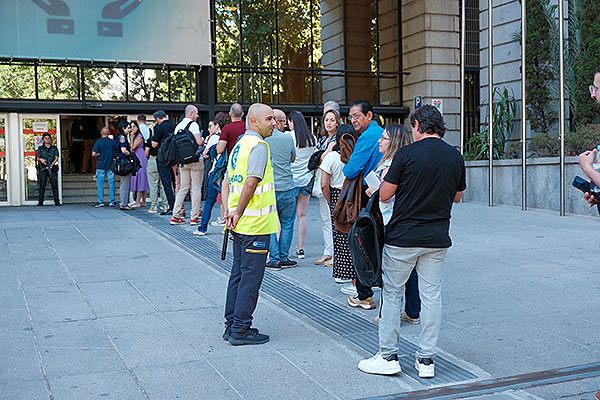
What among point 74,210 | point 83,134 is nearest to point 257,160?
point 74,210

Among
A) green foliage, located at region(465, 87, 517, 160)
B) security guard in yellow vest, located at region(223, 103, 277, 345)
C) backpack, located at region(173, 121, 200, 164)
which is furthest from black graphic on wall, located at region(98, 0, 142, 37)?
security guard in yellow vest, located at region(223, 103, 277, 345)

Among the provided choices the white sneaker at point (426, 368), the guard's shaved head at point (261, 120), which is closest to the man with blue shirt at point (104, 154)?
the guard's shaved head at point (261, 120)

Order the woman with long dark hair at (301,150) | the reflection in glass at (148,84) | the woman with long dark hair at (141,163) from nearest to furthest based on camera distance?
the woman with long dark hair at (301,150) → the woman with long dark hair at (141,163) → the reflection in glass at (148,84)

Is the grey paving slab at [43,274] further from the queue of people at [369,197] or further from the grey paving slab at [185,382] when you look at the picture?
the grey paving slab at [185,382]

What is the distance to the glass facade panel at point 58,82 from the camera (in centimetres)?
1677

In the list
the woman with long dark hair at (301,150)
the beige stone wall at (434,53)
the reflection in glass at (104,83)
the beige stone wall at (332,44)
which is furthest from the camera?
the beige stone wall at (332,44)

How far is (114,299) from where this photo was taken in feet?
21.6

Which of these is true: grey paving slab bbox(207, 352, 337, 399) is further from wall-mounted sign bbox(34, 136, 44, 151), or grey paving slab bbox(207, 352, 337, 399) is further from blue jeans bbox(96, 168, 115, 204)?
wall-mounted sign bbox(34, 136, 44, 151)

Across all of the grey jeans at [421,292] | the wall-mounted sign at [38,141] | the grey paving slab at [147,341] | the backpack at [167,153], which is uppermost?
the wall-mounted sign at [38,141]

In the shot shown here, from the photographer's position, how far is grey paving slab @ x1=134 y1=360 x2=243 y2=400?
4.13 meters

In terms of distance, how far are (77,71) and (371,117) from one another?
41.5ft

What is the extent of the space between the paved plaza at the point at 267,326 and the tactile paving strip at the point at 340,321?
0.06 ft

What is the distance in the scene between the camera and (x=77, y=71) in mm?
17031

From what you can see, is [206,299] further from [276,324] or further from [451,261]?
[451,261]
